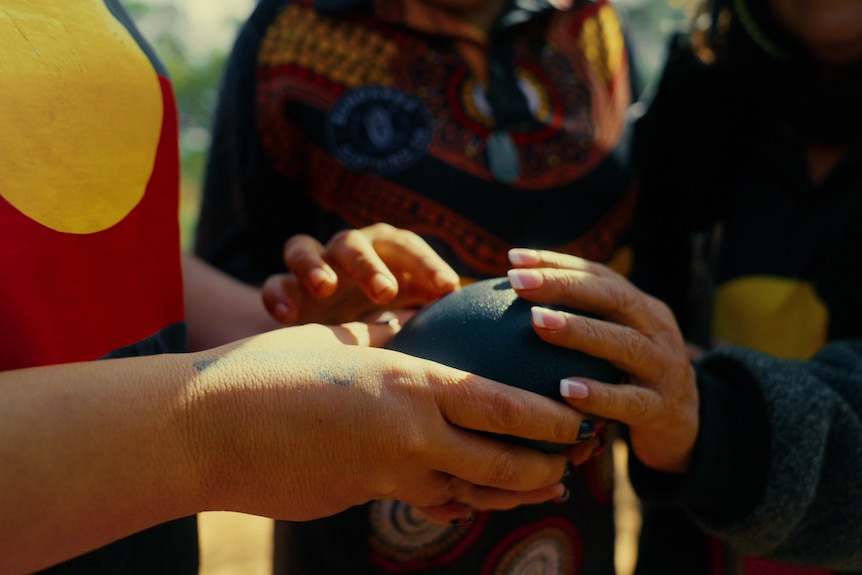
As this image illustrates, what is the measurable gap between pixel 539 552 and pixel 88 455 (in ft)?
3.40

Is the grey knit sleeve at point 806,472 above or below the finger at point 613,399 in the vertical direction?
below

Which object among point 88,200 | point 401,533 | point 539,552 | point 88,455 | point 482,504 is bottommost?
point 539,552

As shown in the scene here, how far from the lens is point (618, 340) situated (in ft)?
3.62

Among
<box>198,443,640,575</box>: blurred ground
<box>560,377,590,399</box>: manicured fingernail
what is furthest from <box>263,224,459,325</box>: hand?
<box>198,443,640,575</box>: blurred ground

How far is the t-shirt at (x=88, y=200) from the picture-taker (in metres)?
0.80

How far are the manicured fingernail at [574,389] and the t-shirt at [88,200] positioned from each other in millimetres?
582

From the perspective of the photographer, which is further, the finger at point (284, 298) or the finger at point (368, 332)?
the finger at point (284, 298)

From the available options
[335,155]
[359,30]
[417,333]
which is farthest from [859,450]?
[359,30]

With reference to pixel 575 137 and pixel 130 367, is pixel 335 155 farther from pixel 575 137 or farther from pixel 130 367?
pixel 130 367

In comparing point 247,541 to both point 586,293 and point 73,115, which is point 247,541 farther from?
point 73,115

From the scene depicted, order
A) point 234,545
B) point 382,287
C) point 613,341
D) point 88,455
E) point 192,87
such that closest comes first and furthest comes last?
point 88,455 → point 613,341 → point 382,287 → point 234,545 → point 192,87

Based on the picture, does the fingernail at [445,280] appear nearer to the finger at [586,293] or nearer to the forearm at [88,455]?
the finger at [586,293]

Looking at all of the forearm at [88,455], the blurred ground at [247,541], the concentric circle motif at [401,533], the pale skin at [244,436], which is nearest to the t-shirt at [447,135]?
A: the concentric circle motif at [401,533]

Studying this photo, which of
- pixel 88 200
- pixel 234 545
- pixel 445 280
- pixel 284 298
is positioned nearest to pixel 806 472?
pixel 445 280
